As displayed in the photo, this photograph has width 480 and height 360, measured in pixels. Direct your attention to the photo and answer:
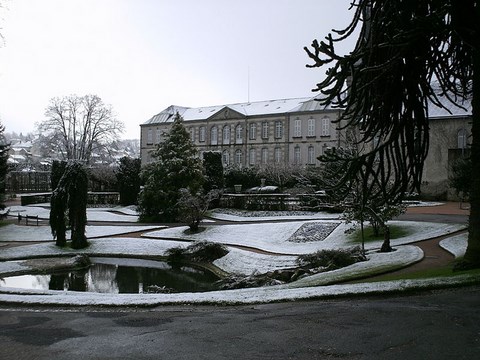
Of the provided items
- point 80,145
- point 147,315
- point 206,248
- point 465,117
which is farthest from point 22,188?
point 147,315

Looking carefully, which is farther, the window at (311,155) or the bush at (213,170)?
the window at (311,155)

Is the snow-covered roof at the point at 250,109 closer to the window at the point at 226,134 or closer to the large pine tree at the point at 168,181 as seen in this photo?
the window at the point at 226,134

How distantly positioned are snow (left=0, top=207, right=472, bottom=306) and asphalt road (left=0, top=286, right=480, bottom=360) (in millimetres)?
901

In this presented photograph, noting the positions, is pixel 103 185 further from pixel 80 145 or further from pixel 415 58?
pixel 415 58

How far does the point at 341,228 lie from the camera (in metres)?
22.6

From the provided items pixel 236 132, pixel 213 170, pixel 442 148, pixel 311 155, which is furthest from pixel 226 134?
pixel 442 148

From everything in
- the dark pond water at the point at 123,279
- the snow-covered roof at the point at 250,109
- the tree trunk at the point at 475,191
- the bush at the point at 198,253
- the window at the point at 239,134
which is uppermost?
the snow-covered roof at the point at 250,109

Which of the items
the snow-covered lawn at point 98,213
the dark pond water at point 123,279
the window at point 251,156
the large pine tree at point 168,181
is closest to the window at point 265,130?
the window at point 251,156

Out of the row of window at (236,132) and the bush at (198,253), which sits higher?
the row of window at (236,132)

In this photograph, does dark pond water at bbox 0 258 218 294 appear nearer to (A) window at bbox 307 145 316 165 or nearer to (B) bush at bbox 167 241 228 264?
(B) bush at bbox 167 241 228 264

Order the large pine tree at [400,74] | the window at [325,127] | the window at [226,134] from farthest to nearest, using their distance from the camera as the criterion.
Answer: the window at [226,134]
the window at [325,127]
the large pine tree at [400,74]

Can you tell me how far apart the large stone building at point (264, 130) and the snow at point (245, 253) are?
2875cm

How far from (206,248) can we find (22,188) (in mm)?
40815

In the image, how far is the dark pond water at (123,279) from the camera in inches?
577
